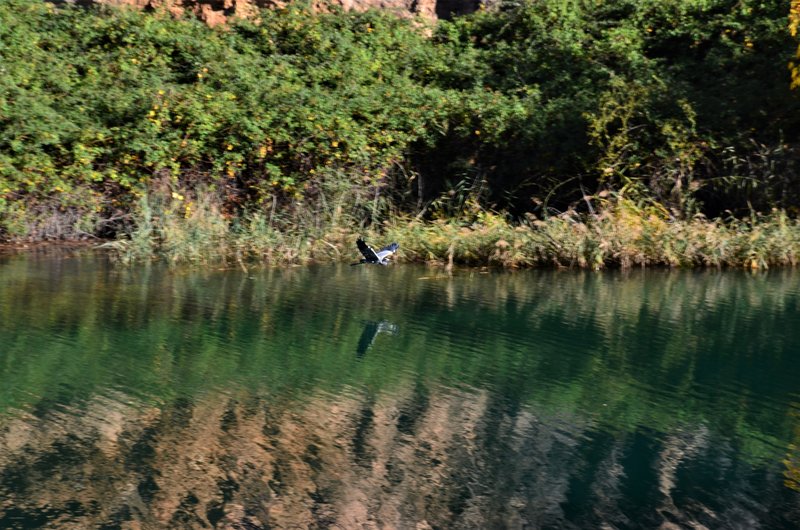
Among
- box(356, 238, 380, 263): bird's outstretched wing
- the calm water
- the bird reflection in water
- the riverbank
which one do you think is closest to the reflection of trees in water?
the calm water

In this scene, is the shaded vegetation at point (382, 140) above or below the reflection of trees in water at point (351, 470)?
above

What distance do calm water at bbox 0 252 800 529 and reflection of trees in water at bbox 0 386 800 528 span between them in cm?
2

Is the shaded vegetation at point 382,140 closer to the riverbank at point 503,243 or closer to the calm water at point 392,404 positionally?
the riverbank at point 503,243

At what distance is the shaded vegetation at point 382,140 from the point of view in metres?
15.4

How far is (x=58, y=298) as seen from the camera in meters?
12.1

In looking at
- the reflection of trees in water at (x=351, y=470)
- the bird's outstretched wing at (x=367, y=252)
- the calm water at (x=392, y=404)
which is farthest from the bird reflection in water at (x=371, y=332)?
the reflection of trees in water at (x=351, y=470)

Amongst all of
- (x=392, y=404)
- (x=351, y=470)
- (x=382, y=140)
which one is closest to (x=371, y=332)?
(x=392, y=404)

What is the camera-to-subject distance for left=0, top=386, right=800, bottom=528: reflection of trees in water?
242 inches

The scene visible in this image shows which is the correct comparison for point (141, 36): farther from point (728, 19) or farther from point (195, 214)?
point (728, 19)

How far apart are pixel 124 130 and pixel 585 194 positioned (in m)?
7.05

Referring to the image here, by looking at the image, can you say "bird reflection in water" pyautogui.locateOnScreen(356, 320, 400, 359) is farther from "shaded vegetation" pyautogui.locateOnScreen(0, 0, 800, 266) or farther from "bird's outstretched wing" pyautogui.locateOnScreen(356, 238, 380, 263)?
"shaded vegetation" pyautogui.locateOnScreen(0, 0, 800, 266)

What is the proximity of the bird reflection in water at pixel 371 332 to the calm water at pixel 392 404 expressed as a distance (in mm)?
51

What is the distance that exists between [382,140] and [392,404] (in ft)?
30.3

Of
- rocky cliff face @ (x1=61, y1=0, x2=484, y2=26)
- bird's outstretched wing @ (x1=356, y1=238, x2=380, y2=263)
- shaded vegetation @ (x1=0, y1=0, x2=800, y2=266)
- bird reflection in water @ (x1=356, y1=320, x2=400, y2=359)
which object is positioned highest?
rocky cliff face @ (x1=61, y1=0, x2=484, y2=26)
